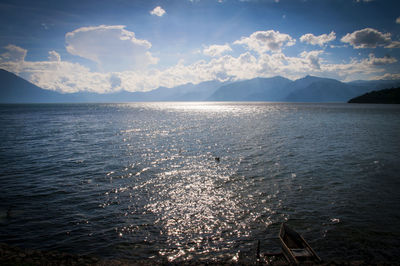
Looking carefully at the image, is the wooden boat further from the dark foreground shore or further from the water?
the water

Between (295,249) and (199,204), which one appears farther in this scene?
(199,204)

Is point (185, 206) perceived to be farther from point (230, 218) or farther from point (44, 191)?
point (44, 191)

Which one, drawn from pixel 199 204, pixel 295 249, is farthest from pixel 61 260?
pixel 295 249

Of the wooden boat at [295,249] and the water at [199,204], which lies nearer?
the wooden boat at [295,249]

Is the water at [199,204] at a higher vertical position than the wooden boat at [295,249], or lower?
lower

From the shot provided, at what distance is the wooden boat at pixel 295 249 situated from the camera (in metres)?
11.0

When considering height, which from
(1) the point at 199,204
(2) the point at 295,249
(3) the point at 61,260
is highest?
(2) the point at 295,249

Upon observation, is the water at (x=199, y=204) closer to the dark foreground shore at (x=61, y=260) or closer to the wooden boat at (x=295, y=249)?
the dark foreground shore at (x=61, y=260)

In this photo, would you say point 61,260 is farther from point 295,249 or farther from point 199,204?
point 295,249

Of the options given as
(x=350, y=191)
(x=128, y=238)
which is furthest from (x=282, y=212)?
(x=128, y=238)

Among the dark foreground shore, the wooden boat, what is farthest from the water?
the wooden boat

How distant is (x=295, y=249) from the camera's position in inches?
464

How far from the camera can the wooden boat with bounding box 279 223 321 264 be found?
11.0 m

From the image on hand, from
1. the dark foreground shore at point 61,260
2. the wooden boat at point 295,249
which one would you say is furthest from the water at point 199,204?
the wooden boat at point 295,249
